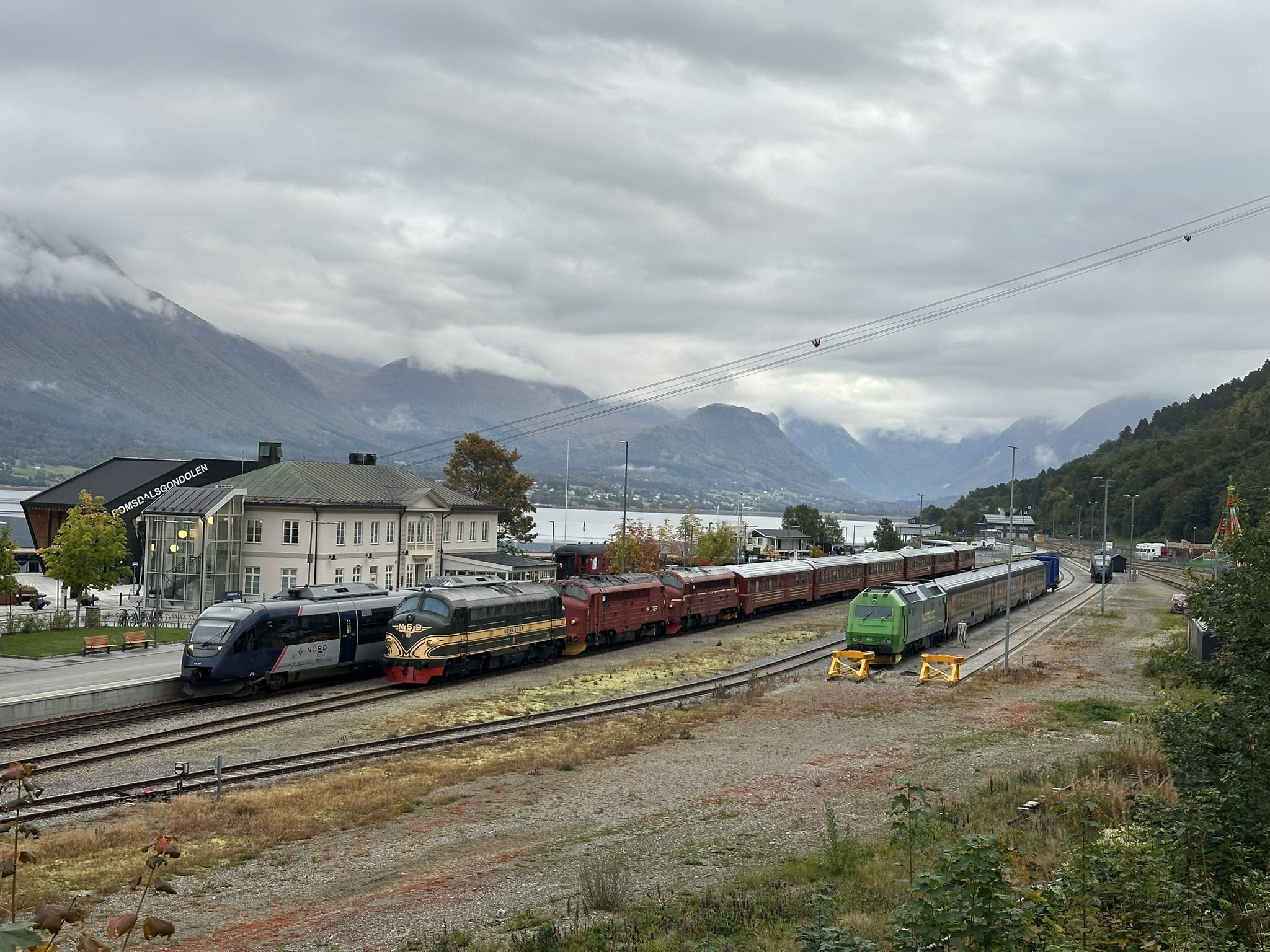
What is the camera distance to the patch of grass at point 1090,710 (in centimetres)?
3331

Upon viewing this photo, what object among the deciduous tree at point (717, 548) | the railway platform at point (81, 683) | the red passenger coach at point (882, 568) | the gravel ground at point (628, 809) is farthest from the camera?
the deciduous tree at point (717, 548)

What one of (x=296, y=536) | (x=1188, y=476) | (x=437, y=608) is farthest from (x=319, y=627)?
(x=1188, y=476)

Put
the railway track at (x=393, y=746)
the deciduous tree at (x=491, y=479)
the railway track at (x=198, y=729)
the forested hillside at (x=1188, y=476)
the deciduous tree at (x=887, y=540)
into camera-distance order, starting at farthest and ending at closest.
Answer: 1. the forested hillside at (x=1188, y=476)
2. the deciduous tree at (x=887, y=540)
3. the deciduous tree at (x=491, y=479)
4. the railway track at (x=198, y=729)
5. the railway track at (x=393, y=746)

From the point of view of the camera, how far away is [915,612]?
46.8 metres

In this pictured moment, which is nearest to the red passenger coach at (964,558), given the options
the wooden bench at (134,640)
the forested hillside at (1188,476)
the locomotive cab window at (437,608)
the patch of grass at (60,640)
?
the forested hillside at (1188,476)

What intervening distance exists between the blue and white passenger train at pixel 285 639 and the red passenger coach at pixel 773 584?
25285mm

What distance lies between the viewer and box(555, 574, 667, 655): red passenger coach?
46719mm

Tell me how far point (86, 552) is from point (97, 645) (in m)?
10.8

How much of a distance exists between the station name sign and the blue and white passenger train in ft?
142

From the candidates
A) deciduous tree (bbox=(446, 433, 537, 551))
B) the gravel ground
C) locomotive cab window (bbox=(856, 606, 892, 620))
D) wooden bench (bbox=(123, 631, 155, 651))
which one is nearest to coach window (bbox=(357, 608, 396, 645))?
the gravel ground

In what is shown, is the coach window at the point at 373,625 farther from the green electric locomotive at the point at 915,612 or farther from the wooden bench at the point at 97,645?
the green electric locomotive at the point at 915,612

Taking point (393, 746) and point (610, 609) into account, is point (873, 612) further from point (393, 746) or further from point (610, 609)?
point (393, 746)

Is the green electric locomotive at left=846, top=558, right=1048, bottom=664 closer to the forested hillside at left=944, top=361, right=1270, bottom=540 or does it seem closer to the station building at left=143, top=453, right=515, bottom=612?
the station building at left=143, top=453, right=515, bottom=612

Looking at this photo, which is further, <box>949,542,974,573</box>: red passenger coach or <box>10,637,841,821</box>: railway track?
<box>949,542,974,573</box>: red passenger coach
